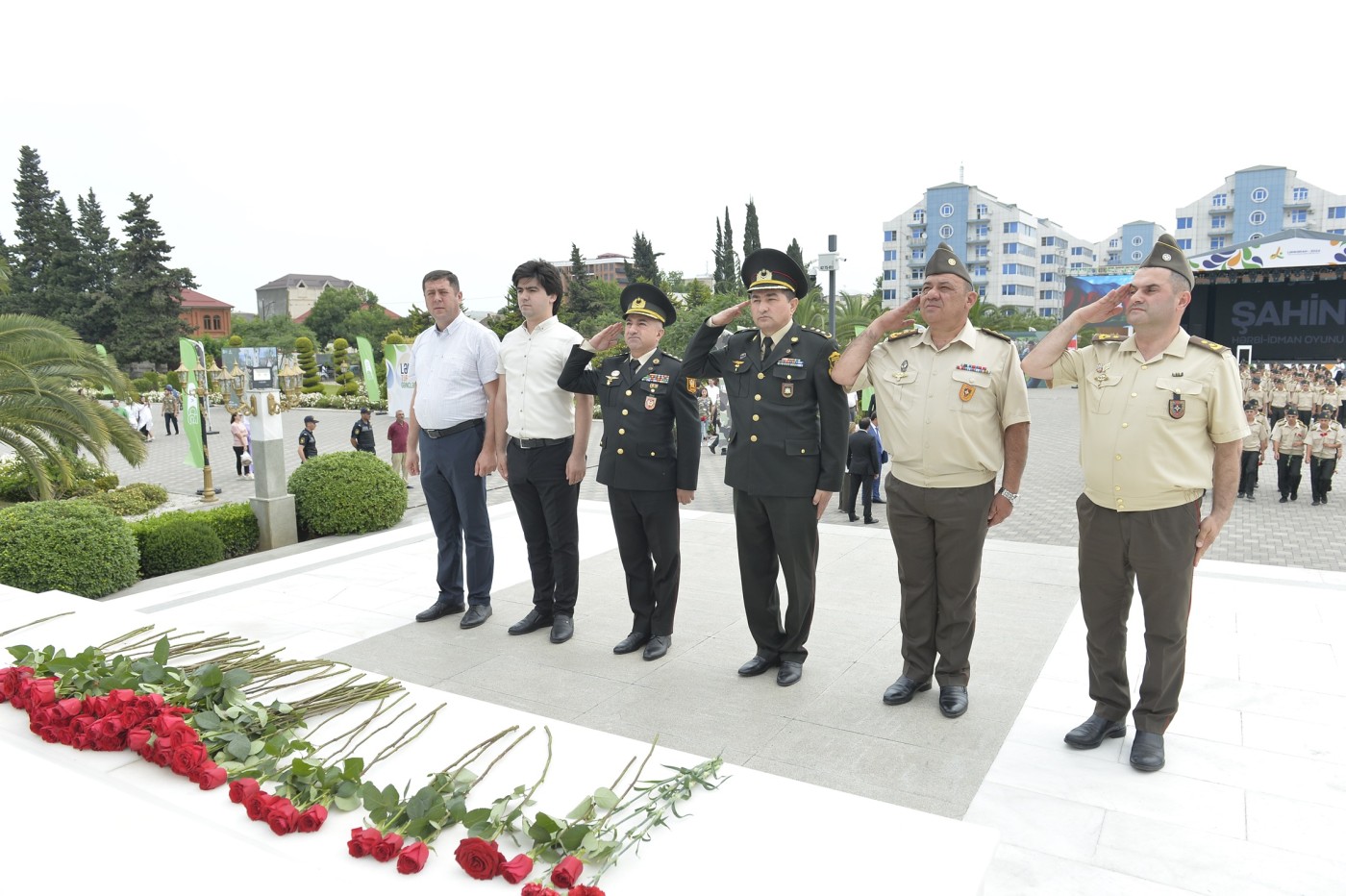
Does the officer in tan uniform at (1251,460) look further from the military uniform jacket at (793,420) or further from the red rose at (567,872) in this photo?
the red rose at (567,872)

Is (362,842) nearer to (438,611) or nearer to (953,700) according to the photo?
(953,700)

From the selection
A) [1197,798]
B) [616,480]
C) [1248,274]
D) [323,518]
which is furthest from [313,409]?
[1197,798]

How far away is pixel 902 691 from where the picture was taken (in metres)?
3.87

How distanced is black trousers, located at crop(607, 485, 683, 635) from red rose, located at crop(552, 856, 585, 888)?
2608 mm

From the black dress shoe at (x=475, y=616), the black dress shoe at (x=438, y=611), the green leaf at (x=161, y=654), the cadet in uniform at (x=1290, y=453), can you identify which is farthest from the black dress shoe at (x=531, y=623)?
the cadet in uniform at (x=1290, y=453)

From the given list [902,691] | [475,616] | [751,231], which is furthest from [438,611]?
[751,231]

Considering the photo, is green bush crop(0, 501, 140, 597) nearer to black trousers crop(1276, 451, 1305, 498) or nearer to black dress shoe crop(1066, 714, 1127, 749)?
black dress shoe crop(1066, 714, 1127, 749)

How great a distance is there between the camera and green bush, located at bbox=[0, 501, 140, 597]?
19.3ft

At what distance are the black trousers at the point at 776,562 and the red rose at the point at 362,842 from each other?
2.29m

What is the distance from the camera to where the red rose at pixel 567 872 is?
1.77 metres

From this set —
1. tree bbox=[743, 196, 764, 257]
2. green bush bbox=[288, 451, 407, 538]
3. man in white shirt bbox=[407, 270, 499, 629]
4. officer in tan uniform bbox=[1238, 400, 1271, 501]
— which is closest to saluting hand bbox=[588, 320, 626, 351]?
man in white shirt bbox=[407, 270, 499, 629]

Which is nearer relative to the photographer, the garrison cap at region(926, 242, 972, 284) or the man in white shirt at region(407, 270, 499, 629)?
the garrison cap at region(926, 242, 972, 284)

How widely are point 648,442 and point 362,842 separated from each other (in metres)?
Result: 2.62

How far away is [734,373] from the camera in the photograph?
4.01 m
